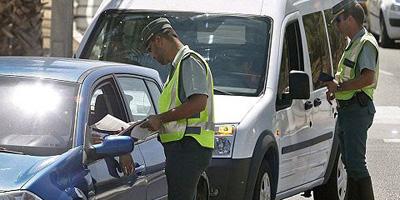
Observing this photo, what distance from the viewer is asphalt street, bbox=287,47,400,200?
1240 cm

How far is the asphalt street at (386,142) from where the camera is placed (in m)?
12.4

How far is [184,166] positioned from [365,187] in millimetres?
3457

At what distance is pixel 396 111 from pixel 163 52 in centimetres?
1229

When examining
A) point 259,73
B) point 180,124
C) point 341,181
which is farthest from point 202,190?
point 341,181

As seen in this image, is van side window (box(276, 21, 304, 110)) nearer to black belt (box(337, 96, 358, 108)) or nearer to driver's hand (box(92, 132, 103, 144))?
black belt (box(337, 96, 358, 108))

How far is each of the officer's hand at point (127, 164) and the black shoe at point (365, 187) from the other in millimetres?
3537

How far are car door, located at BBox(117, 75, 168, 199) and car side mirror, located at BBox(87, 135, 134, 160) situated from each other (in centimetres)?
79

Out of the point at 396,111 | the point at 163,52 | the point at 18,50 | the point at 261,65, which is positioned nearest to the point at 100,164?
the point at 163,52

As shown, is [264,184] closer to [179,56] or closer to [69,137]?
[179,56]

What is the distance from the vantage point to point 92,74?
7.02 meters

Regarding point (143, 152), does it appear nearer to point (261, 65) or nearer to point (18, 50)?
point (261, 65)

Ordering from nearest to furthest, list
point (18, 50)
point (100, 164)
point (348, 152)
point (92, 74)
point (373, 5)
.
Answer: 1. point (100, 164)
2. point (92, 74)
3. point (348, 152)
4. point (18, 50)
5. point (373, 5)

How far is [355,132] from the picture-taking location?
9.82 m

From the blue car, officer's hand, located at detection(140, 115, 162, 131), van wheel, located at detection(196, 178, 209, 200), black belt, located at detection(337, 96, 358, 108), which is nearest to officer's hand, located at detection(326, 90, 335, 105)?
black belt, located at detection(337, 96, 358, 108)
